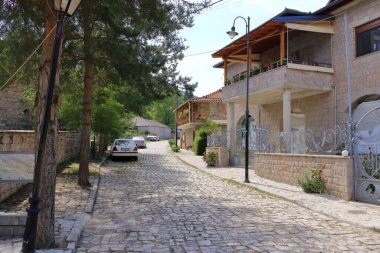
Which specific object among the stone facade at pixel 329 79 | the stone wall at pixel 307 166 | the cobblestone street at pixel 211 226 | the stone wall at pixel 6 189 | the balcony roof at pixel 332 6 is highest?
the balcony roof at pixel 332 6

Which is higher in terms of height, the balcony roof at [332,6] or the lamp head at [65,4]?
the balcony roof at [332,6]

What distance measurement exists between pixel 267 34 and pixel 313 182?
9.95 m

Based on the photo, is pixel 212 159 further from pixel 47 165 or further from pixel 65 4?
pixel 65 4

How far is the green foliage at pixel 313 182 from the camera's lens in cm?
1133

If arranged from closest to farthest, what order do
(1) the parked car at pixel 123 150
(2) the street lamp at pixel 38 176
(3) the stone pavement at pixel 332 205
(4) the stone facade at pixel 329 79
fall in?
(2) the street lamp at pixel 38 176, (3) the stone pavement at pixel 332 205, (4) the stone facade at pixel 329 79, (1) the parked car at pixel 123 150

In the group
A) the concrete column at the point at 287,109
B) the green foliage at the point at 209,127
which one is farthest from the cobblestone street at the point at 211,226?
the green foliage at the point at 209,127

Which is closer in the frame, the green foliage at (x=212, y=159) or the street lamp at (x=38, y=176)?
the street lamp at (x=38, y=176)

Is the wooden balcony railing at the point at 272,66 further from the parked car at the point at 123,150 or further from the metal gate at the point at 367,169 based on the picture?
A: the parked car at the point at 123,150

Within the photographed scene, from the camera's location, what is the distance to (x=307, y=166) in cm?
1232

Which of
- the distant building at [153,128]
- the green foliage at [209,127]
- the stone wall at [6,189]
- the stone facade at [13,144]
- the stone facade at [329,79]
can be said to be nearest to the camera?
the stone wall at [6,189]

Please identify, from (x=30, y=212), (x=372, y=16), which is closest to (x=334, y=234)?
(x=30, y=212)

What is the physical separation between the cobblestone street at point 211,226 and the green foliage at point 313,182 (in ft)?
3.99

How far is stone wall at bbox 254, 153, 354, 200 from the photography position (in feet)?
33.6

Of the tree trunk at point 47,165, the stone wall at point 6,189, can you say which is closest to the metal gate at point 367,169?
the tree trunk at point 47,165
